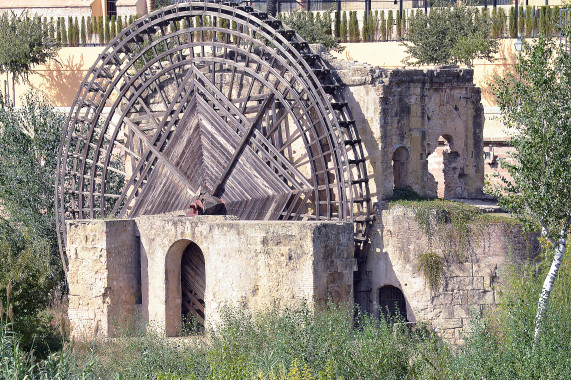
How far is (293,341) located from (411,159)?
6.33 m

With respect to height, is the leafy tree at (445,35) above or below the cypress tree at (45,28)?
below

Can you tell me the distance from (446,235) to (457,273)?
0.61 m

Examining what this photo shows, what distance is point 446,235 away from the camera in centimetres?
1592

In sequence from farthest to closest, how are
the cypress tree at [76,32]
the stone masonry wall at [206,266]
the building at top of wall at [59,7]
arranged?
the building at top of wall at [59,7], the cypress tree at [76,32], the stone masonry wall at [206,266]

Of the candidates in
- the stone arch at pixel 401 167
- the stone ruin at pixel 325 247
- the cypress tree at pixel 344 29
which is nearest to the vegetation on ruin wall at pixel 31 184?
the stone ruin at pixel 325 247

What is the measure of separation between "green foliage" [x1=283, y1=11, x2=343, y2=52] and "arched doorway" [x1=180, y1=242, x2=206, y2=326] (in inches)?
478

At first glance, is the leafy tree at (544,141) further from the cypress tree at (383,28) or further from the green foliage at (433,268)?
the cypress tree at (383,28)

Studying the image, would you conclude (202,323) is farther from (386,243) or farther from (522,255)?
(522,255)

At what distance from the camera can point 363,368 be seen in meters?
11.8

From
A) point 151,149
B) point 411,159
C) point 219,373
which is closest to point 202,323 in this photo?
point 151,149

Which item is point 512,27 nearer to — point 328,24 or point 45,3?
point 328,24

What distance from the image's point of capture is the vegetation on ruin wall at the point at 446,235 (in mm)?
15867

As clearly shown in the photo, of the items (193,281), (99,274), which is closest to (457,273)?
(193,281)

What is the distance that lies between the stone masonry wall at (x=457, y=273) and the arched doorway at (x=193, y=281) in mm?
3192
